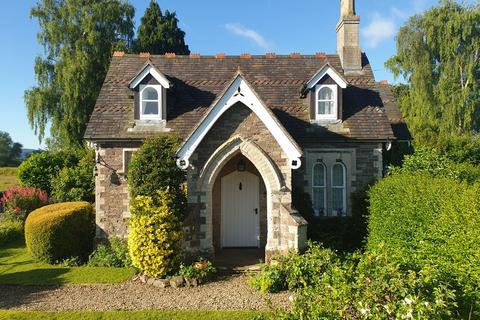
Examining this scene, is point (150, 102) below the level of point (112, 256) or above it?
above

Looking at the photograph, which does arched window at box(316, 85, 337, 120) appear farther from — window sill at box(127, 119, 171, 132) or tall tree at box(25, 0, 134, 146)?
tall tree at box(25, 0, 134, 146)

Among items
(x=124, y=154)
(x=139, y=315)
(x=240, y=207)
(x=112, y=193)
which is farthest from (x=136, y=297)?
(x=124, y=154)

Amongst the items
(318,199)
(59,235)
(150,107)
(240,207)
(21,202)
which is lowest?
(59,235)

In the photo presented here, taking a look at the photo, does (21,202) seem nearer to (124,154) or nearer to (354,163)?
(124,154)

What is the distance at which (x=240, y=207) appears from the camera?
1468cm

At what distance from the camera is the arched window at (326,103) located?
15096 millimetres

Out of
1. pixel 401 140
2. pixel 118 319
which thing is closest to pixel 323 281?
pixel 118 319

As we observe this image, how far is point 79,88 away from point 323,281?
25.4 metres

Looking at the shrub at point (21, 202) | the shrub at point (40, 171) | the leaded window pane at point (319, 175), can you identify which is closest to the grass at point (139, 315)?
the leaded window pane at point (319, 175)

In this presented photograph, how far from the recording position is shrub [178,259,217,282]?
10.9 m

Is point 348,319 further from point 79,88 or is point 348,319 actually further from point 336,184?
point 79,88

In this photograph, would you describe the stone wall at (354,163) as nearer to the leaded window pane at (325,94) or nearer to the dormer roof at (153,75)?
the leaded window pane at (325,94)

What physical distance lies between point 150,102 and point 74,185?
10652 millimetres

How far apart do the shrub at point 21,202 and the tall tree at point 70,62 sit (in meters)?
8.81
